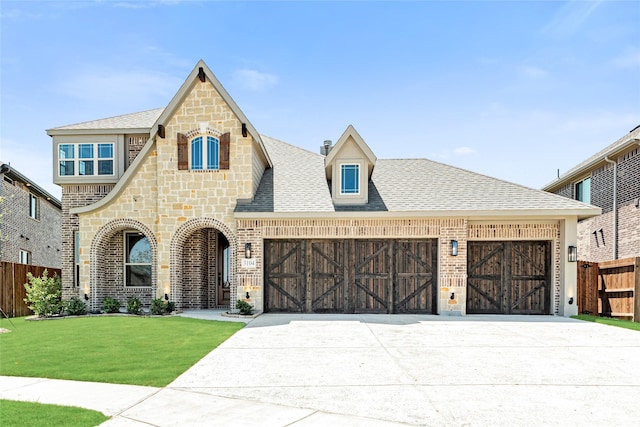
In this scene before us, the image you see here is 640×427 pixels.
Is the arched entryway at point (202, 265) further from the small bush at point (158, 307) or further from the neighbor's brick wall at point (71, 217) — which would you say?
the neighbor's brick wall at point (71, 217)

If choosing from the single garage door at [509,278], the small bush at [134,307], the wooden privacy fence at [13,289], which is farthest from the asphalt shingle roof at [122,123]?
the single garage door at [509,278]

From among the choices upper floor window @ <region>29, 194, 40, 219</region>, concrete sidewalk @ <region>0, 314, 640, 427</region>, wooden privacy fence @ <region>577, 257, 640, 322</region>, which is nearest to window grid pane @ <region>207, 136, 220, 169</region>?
concrete sidewalk @ <region>0, 314, 640, 427</region>

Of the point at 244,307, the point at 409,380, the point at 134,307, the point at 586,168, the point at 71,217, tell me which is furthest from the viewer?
the point at 586,168

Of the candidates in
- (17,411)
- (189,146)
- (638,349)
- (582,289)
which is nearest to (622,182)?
(582,289)

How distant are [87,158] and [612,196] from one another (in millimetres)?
22243

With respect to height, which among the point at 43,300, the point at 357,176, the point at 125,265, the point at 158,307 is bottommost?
the point at 158,307

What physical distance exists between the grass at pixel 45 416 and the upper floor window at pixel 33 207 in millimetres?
21719

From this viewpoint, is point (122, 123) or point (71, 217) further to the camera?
point (122, 123)

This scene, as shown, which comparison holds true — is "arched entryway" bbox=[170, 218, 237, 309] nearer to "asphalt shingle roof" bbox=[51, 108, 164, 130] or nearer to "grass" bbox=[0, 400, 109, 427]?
"asphalt shingle roof" bbox=[51, 108, 164, 130]

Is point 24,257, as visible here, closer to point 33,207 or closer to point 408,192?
point 33,207

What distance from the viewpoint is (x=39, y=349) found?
327 inches

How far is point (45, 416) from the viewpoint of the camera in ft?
15.3

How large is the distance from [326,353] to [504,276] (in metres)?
8.89

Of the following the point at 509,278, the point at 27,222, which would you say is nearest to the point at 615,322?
the point at 509,278
